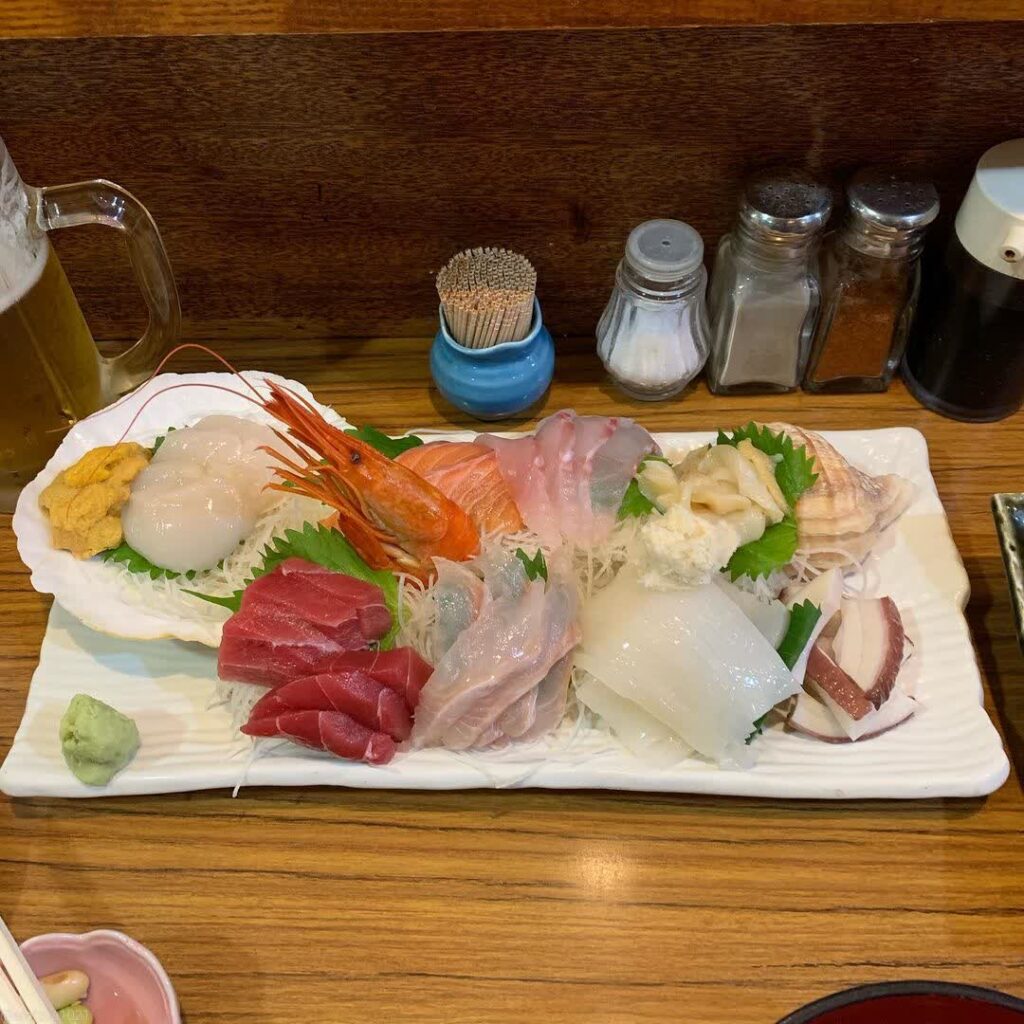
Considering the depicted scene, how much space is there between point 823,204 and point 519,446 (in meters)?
0.68

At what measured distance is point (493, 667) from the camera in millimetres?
1438

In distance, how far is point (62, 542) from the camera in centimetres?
163

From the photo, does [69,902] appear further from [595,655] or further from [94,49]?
[94,49]

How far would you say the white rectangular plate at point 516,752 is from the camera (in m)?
1.43

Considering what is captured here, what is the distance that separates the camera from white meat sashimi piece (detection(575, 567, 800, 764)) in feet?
4.69

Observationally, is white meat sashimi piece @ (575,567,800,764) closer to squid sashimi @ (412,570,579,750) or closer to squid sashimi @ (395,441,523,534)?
squid sashimi @ (412,570,579,750)

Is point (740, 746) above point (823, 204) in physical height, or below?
below

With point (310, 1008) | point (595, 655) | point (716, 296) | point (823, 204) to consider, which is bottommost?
point (310, 1008)

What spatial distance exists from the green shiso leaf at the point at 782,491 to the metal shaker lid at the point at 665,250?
0.31m

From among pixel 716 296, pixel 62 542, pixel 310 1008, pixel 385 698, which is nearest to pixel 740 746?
pixel 385 698

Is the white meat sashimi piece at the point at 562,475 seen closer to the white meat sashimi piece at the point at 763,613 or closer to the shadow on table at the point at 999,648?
the white meat sashimi piece at the point at 763,613

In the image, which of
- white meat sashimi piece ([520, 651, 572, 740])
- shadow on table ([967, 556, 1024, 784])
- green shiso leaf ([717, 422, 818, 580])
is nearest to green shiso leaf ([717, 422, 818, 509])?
green shiso leaf ([717, 422, 818, 580])

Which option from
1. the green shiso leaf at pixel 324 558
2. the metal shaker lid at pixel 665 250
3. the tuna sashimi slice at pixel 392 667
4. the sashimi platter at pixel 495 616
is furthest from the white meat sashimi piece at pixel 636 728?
the metal shaker lid at pixel 665 250

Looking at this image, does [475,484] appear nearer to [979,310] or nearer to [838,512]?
[838,512]
